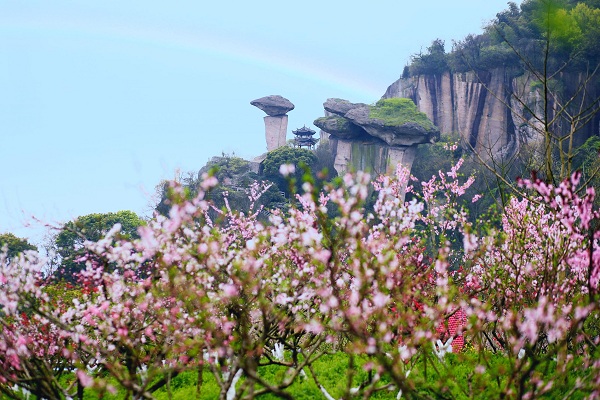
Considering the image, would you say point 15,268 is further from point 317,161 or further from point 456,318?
point 317,161

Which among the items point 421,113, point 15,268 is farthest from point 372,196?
point 15,268

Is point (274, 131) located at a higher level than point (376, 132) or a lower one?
lower

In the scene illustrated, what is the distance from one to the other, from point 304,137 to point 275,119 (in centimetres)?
524

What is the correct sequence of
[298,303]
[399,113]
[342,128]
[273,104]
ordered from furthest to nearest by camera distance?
[273,104]
[342,128]
[399,113]
[298,303]

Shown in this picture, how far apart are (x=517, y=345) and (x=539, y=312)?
74 centimetres

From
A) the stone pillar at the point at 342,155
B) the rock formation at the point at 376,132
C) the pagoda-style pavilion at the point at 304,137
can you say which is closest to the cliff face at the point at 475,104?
the rock formation at the point at 376,132

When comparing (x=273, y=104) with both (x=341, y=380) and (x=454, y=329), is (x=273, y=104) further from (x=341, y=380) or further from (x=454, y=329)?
(x=341, y=380)

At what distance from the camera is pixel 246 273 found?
5.24 metres

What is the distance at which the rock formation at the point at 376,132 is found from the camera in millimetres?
45844

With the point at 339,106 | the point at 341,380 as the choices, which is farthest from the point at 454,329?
the point at 339,106

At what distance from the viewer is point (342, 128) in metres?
49.5

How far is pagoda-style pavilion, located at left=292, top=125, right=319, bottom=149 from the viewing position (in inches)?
2494

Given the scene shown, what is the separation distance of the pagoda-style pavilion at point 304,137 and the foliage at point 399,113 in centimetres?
1524

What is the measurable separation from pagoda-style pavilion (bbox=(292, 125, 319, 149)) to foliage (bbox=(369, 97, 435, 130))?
15.2 meters
